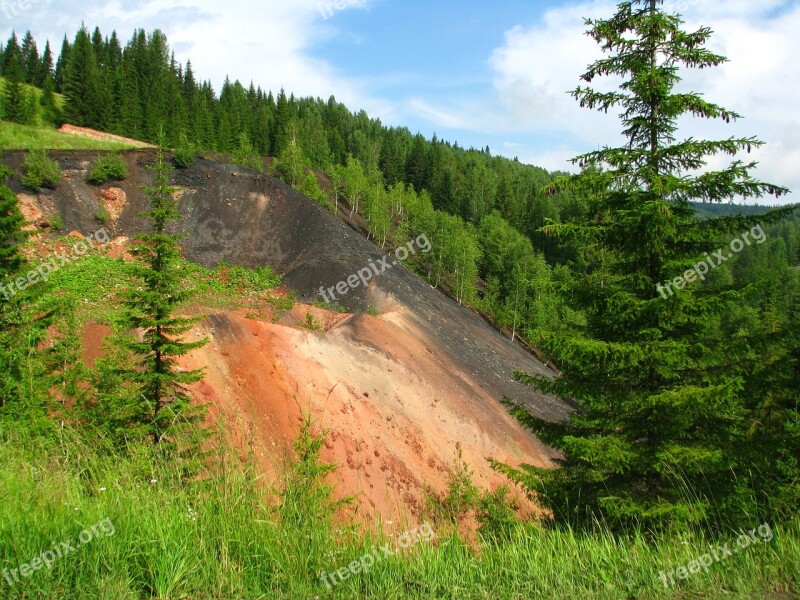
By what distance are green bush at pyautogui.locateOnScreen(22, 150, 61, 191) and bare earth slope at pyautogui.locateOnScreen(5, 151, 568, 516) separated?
23.4 inches

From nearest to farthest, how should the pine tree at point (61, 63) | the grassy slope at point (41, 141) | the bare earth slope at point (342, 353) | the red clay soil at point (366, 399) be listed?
the red clay soil at point (366, 399) < the bare earth slope at point (342, 353) < the grassy slope at point (41, 141) < the pine tree at point (61, 63)

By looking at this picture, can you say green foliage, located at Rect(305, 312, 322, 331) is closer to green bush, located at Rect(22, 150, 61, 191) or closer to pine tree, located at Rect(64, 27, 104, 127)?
green bush, located at Rect(22, 150, 61, 191)

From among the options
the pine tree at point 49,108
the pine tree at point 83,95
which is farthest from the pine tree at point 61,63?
the pine tree at point 83,95

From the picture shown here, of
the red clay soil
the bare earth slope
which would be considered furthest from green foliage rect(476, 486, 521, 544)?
the red clay soil

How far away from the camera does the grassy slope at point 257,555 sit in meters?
3.22

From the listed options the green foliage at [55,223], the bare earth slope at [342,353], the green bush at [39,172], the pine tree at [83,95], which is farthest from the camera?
the pine tree at [83,95]

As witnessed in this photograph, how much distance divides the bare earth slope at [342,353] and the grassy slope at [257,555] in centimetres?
675

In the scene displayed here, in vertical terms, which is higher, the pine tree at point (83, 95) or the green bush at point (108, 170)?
the pine tree at point (83, 95)

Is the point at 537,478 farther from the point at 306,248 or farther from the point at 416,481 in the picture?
the point at 306,248

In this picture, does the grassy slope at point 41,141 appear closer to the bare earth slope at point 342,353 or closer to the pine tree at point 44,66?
the bare earth slope at point 342,353

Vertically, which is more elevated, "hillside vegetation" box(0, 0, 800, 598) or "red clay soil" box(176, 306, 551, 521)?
"hillside vegetation" box(0, 0, 800, 598)

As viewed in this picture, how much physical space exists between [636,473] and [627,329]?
2.36 metres

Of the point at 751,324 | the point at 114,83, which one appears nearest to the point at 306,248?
the point at 114,83

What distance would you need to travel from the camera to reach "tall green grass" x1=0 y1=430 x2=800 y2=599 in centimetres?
322
